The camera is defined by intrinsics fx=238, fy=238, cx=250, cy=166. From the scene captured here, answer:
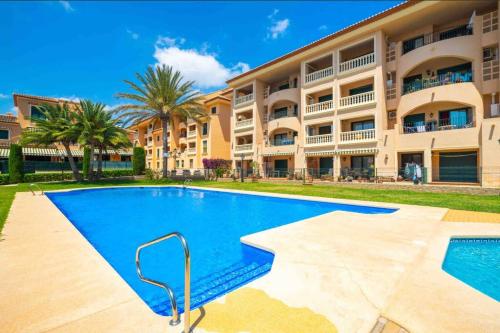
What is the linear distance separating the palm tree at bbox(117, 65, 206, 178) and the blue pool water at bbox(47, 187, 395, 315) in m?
13.1

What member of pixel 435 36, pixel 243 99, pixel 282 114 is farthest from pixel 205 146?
pixel 435 36

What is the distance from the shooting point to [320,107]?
24969mm

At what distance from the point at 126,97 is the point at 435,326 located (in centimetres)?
2906

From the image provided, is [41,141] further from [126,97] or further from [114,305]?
[114,305]

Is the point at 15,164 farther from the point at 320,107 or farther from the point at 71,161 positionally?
the point at 320,107

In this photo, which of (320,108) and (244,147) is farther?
(244,147)

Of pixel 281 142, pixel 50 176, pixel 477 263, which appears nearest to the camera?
pixel 477 263

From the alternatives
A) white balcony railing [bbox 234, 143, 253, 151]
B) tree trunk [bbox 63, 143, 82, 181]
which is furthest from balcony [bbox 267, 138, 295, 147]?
tree trunk [bbox 63, 143, 82, 181]

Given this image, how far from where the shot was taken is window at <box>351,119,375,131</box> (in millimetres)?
23023

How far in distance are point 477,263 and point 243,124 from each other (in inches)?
1155

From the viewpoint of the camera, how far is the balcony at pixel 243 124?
31.8 m

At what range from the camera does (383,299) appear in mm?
3277

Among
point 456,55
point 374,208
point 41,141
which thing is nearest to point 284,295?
point 374,208

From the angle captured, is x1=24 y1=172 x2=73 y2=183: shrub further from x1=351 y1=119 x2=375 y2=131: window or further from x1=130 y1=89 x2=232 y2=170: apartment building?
x1=351 y1=119 x2=375 y2=131: window
